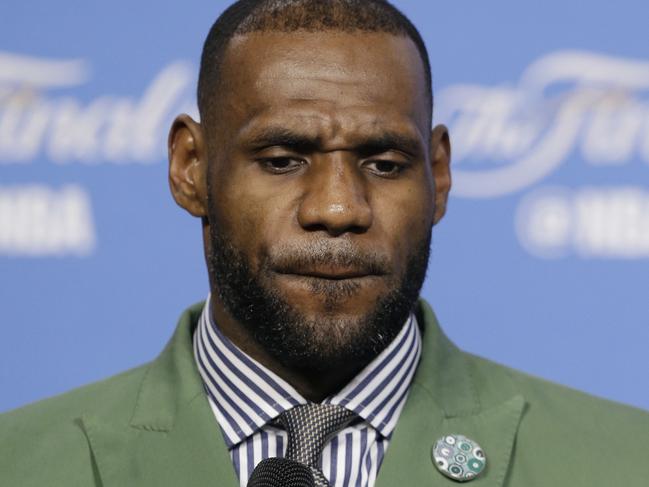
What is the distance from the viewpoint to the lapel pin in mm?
2010

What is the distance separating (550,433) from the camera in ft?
6.90

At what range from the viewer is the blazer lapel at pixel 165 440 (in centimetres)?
202

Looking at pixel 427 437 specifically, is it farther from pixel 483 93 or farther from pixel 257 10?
pixel 483 93

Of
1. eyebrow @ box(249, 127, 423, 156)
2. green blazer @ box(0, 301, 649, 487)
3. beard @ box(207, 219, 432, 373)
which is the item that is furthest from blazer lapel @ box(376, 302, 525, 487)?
eyebrow @ box(249, 127, 423, 156)

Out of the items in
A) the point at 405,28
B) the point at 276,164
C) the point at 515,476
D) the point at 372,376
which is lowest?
the point at 515,476

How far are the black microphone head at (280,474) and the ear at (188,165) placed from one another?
0.47 metres

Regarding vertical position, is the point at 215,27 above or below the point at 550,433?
above

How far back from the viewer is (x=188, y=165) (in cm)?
223

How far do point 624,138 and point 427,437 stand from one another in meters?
0.98

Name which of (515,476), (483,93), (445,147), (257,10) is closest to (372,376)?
(515,476)

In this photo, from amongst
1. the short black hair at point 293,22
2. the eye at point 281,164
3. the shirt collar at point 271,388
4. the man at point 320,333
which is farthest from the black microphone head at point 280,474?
the short black hair at point 293,22

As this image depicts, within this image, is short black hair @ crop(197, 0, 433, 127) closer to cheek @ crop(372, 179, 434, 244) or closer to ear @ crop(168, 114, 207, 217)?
ear @ crop(168, 114, 207, 217)

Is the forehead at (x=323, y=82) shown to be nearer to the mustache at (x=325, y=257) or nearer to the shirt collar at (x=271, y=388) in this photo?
the mustache at (x=325, y=257)

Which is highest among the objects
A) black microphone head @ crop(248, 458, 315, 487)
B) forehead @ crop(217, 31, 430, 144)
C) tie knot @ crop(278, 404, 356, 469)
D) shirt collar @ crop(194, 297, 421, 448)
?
forehead @ crop(217, 31, 430, 144)
